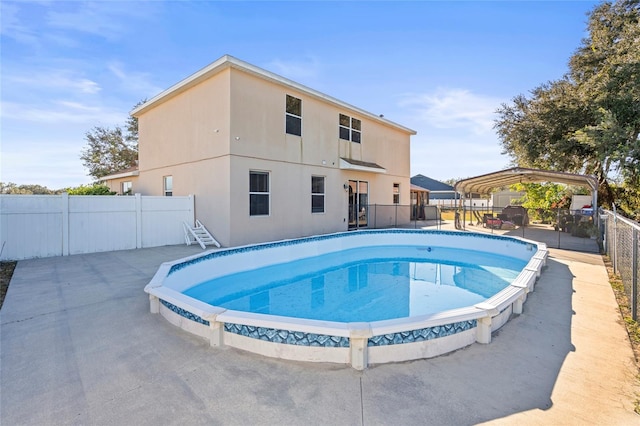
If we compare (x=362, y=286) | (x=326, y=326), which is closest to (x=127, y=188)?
(x=362, y=286)

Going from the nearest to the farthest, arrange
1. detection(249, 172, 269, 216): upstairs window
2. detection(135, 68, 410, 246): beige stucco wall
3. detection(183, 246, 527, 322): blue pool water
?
detection(183, 246, 527, 322): blue pool water < detection(135, 68, 410, 246): beige stucco wall < detection(249, 172, 269, 216): upstairs window

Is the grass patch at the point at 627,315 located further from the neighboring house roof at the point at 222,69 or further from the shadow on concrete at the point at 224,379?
the neighboring house roof at the point at 222,69

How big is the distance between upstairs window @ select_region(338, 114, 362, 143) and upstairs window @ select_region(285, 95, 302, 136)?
2657mm

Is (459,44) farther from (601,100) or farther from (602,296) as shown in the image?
(602,296)

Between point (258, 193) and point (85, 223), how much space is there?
528 cm

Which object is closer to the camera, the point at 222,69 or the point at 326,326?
the point at 326,326

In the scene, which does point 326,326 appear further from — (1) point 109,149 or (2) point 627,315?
(1) point 109,149

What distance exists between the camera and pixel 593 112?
43.5ft

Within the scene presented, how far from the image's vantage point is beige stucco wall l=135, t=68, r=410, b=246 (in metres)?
10.3

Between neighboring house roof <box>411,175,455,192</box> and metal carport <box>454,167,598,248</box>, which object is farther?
neighboring house roof <box>411,175,455,192</box>

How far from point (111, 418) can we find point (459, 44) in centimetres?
1396

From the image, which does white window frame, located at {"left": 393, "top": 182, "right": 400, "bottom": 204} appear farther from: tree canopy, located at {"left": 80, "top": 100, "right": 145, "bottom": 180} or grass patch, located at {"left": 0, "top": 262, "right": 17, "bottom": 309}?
tree canopy, located at {"left": 80, "top": 100, "right": 145, "bottom": 180}

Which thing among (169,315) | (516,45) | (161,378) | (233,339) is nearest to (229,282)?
(169,315)

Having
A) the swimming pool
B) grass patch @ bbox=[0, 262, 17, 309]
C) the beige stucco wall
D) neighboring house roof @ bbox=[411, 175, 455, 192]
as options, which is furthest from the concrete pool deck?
neighboring house roof @ bbox=[411, 175, 455, 192]
